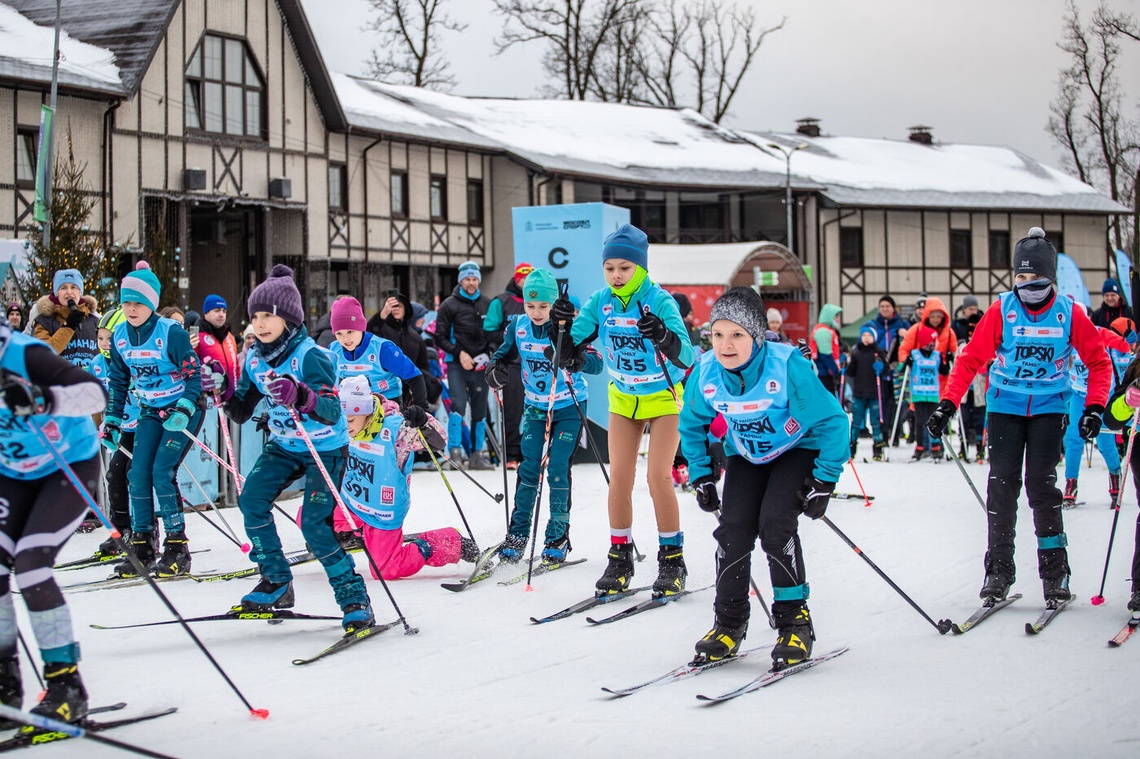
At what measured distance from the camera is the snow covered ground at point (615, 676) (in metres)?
3.95

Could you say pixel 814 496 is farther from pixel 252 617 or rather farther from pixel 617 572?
pixel 252 617

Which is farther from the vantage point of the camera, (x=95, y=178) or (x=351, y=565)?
(x=95, y=178)

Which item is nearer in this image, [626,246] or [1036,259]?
[1036,259]

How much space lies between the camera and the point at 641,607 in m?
6.05

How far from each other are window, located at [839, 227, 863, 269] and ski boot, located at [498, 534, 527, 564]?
3065 cm

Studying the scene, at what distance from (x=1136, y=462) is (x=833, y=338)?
10067 mm

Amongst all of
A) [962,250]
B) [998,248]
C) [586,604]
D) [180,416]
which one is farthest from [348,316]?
[998,248]

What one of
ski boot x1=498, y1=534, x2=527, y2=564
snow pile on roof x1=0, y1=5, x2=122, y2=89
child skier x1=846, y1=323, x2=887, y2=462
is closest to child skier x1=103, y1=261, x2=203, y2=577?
ski boot x1=498, y1=534, x2=527, y2=564

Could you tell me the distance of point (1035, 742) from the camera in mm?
3852

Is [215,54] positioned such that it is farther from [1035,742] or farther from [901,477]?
[1035,742]

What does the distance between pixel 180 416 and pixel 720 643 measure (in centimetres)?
344

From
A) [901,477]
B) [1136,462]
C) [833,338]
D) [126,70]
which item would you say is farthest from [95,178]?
[1136,462]

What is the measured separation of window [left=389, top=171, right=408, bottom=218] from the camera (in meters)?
28.1

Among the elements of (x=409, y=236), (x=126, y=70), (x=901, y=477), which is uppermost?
(x=126, y=70)
